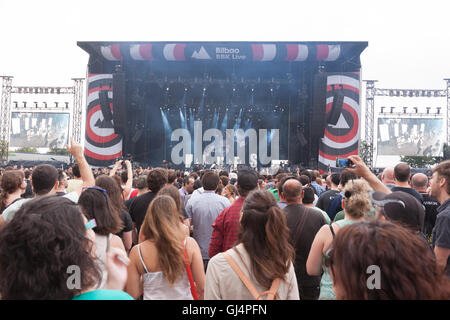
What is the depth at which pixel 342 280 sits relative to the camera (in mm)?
1202

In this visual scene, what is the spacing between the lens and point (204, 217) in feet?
14.0

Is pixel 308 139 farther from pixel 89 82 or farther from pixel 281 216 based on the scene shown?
pixel 281 216

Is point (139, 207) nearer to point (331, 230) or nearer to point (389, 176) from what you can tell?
point (331, 230)

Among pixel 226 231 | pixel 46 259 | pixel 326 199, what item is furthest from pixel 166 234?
pixel 326 199

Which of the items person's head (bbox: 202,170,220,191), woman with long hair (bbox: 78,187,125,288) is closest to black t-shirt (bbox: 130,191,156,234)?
person's head (bbox: 202,170,220,191)

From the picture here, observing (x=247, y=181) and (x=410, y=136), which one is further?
(x=410, y=136)

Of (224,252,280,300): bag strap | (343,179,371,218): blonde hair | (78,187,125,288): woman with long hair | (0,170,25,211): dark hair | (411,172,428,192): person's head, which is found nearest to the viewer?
(224,252,280,300): bag strap

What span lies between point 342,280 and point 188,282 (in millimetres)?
1456

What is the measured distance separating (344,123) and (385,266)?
569 inches

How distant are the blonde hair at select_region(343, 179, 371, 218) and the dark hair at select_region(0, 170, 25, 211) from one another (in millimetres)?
3010

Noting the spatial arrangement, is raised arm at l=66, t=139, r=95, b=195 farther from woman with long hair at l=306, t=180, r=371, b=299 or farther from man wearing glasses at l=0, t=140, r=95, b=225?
woman with long hair at l=306, t=180, r=371, b=299

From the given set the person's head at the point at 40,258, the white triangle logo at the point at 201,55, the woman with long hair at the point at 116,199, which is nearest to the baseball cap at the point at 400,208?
the person's head at the point at 40,258

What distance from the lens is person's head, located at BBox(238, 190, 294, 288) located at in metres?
1.93
